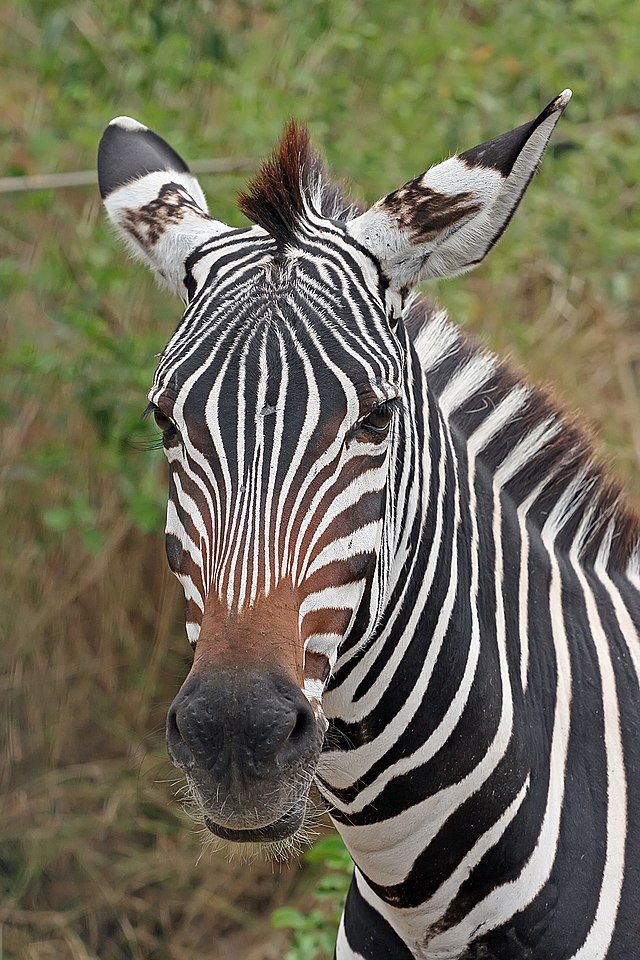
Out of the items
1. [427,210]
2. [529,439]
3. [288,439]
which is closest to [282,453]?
[288,439]

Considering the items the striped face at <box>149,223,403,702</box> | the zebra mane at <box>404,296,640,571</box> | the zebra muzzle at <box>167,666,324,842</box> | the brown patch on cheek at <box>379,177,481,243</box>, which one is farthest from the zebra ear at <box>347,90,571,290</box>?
the zebra muzzle at <box>167,666,324,842</box>

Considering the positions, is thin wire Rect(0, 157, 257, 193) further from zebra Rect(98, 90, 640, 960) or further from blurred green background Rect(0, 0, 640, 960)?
zebra Rect(98, 90, 640, 960)

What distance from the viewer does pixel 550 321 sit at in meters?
8.04

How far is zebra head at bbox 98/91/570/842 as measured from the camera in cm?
239

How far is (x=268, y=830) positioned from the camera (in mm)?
2463

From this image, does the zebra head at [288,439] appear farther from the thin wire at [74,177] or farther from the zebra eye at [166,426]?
the thin wire at [74,177]

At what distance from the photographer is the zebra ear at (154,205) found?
311 centimetres

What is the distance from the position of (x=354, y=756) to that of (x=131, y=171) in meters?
1.88

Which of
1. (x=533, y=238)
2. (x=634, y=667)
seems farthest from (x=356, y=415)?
(x=533, y=238)

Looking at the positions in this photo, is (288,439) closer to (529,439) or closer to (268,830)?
(268,830)

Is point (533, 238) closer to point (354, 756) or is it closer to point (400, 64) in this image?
point (400, 64)

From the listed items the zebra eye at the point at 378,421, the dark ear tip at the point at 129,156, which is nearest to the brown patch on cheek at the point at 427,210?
the zebra eye at the point at 378,421

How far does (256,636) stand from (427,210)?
46.8 inches

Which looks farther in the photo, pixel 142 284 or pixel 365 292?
pixel 142 284
